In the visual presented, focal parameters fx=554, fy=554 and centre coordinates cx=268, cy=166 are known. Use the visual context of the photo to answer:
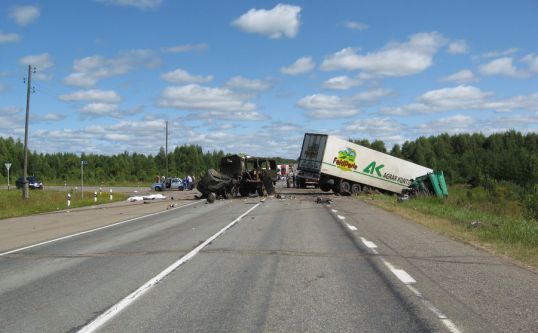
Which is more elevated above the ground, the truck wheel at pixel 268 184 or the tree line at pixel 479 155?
the tree line at pixel 479 155

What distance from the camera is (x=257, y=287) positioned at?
725 centimetres

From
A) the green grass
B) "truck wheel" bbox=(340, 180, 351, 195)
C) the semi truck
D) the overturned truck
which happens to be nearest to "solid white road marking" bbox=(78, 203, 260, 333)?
the green grass

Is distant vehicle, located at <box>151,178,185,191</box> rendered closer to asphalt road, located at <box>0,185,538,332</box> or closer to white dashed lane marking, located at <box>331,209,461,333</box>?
asphalt road, located at <box>0,185,538,332</box>

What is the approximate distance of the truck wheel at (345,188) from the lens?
4003 cm

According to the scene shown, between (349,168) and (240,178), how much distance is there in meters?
8.50

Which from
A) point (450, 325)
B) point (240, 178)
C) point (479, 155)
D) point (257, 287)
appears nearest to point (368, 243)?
point (257, 287)

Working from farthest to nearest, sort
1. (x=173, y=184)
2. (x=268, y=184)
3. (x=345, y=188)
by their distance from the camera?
→ (x=173, y=184)
(x=345, y=188)
(x=268, y=184)

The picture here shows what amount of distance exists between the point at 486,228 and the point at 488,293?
29.2 feet

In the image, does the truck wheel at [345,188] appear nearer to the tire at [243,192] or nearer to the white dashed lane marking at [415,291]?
the tire at [243,192]

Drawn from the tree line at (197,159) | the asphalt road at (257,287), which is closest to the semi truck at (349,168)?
the asphalt road at (257,287)

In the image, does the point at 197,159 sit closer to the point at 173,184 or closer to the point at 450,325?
the point at 173,184

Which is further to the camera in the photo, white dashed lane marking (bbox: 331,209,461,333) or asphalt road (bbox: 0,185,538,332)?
asphalt road (bbox: 0,185,538,332)

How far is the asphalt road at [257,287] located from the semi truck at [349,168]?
2616 cm

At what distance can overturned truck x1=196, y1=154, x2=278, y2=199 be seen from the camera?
33594 millimetres
